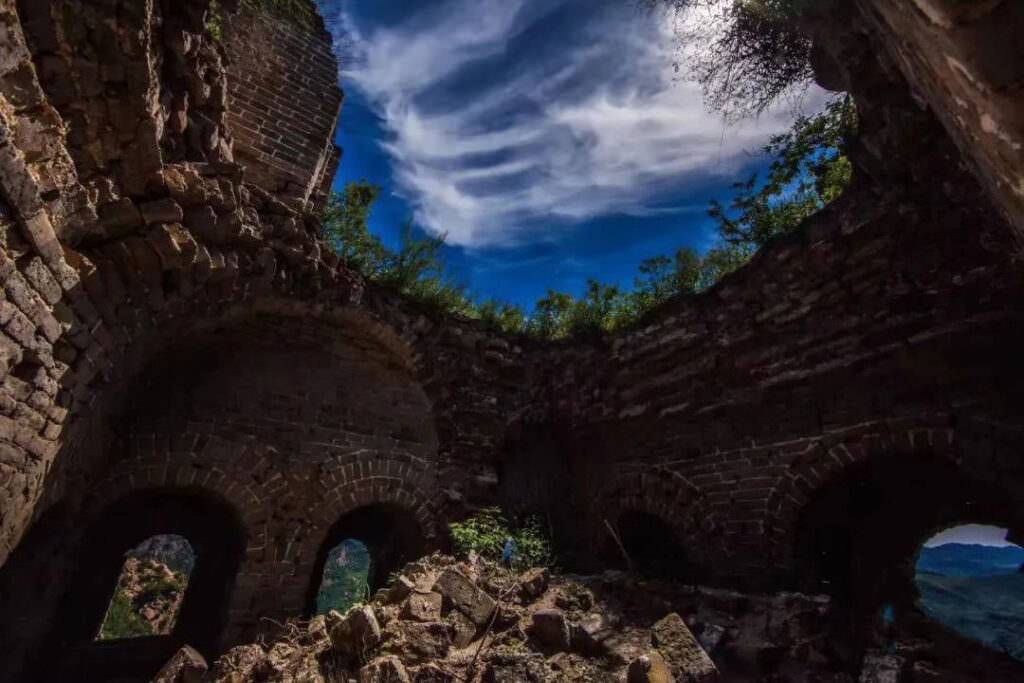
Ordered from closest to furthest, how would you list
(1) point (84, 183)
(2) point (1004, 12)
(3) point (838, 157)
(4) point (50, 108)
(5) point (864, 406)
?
(2) point (1004, 12) → (4) point (50, 108) → (1) point (84, 183) → (5) point (864, 406) → (3) point (838, 157)

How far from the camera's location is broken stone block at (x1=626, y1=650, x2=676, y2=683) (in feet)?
8.86

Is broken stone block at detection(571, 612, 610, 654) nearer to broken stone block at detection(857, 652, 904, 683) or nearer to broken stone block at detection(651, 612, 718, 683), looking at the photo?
Answer: broken stone block at detection(651, 612, 718, 683)

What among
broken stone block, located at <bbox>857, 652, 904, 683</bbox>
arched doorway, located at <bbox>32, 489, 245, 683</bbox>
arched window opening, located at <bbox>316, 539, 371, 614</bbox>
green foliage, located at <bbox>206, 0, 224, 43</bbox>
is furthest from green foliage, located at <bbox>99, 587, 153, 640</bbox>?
broken stone block, located at <bbox>857, 652, 904, 683</bbox>

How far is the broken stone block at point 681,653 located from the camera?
9.20 feet

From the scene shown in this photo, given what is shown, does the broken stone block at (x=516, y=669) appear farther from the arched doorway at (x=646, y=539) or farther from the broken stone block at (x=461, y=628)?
the arched doorway at (x=646, y=539)

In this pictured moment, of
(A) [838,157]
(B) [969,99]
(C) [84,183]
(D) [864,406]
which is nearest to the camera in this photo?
(B) [969,99]

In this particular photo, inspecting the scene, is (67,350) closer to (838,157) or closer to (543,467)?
(543,467)

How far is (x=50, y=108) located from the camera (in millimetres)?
2520

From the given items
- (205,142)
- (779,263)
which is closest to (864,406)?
(779,263)

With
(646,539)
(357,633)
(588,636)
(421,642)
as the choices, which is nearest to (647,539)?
(646,539)

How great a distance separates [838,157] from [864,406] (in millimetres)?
6047

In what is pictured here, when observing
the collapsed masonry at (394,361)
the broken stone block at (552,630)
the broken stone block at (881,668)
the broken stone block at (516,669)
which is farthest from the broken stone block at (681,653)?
the collapsed masonry at (394,361)

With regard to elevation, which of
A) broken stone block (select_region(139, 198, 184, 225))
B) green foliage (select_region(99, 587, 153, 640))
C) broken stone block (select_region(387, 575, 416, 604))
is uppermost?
broken stone block (select_region(139, 198, 184, 225))

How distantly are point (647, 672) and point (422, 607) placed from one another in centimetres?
154
